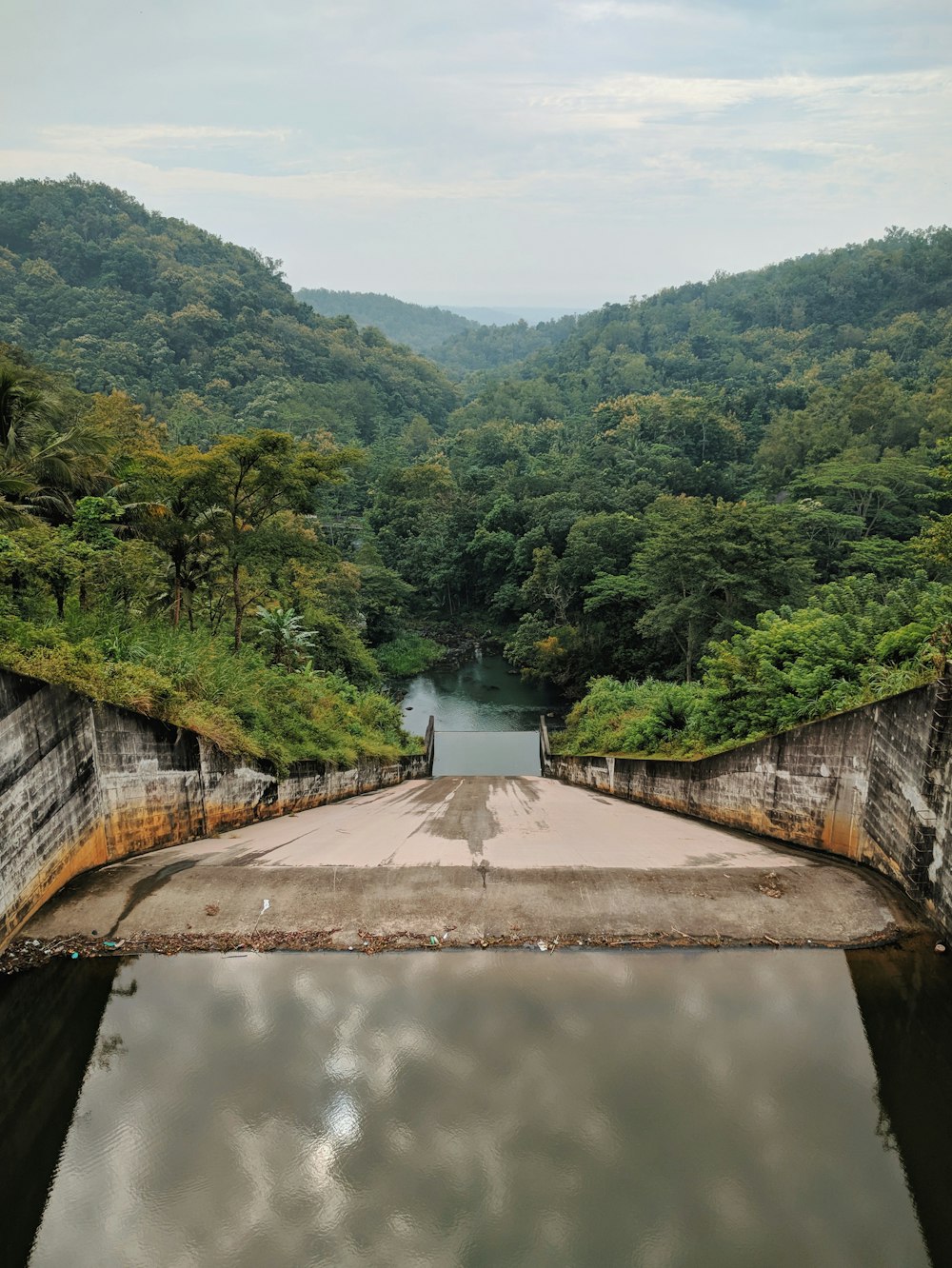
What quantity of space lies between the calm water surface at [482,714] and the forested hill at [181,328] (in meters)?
27.2

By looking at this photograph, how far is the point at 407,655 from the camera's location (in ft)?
120

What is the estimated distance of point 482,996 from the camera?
19.6ft

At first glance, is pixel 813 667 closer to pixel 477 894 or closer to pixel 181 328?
pixel 477 894

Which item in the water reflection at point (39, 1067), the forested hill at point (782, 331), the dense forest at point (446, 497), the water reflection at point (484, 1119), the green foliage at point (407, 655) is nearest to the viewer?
the water reflection at point (484, 1119)

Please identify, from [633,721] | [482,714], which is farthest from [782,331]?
[633,721]

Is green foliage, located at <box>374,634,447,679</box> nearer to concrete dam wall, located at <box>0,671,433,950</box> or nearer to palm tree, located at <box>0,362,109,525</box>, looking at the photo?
palm tree, located at <box>0,362,109,525</box>

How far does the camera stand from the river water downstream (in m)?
4.33

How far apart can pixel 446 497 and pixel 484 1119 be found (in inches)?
1773

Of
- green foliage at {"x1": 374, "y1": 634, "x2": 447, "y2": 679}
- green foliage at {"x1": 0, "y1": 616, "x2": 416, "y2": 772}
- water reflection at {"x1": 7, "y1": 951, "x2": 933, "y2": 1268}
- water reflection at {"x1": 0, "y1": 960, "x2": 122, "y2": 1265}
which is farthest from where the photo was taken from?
green foliage at {"x1": 374, "y1": 634, "x2": 447, "y2": 679}

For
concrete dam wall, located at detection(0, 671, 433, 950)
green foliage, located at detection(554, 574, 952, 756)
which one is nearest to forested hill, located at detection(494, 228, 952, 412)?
green foliage, located at detection(554, 574, 952, 756)

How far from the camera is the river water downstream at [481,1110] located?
4.33 metres

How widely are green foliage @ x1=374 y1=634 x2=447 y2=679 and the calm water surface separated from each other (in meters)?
0.69

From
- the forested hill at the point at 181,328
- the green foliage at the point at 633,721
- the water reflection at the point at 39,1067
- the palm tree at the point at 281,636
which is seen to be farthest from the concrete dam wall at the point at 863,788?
the forested hill at the point at 181,328

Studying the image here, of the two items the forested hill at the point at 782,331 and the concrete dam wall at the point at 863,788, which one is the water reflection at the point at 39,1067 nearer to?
the concrete dam wall at the point at 863,788
